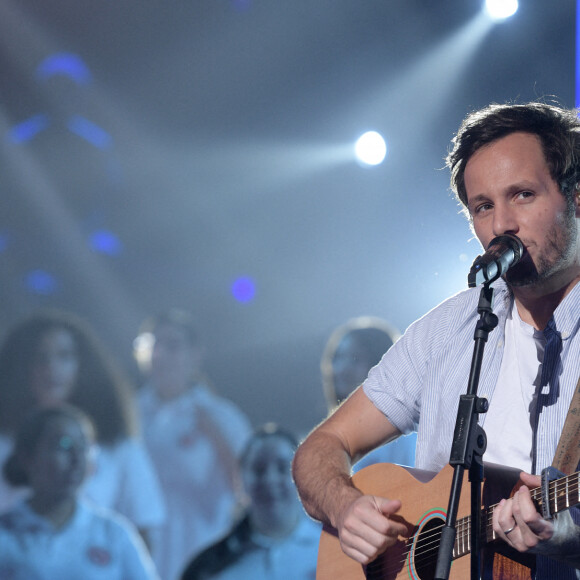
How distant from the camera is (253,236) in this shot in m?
5.22

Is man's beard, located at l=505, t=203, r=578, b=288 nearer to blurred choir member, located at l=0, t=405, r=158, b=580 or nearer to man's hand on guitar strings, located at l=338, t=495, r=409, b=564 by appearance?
man's hand on guitar strings, located at l=338, t=495, r=409, b=564

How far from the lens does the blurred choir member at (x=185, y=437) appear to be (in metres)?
4.58

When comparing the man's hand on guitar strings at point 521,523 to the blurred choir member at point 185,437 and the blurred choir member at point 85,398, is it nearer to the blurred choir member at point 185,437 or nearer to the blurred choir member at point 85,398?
the blurred choir member at point 185,437

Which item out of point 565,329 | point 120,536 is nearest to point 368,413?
point 565,329

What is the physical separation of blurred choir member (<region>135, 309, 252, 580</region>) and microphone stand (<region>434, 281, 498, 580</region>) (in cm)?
304

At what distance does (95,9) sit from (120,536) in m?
3.69

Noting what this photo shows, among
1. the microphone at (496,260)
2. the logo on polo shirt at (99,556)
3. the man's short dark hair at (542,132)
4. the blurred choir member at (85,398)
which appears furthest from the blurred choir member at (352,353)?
the microphone at (496,260)

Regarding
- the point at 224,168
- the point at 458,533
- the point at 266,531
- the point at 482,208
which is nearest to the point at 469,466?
the point at 458,533

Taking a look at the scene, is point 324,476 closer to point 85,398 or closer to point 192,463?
point 192,463

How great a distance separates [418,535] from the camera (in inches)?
85.4

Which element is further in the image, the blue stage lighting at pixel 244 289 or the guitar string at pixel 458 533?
the blue stage lighting at pixel 244 289

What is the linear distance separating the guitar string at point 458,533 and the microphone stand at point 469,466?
10cm

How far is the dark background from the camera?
191 inches

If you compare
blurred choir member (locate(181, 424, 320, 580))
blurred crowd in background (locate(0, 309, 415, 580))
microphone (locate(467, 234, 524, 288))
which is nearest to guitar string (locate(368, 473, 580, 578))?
microphone (locate(467, 234, 524, 288))
